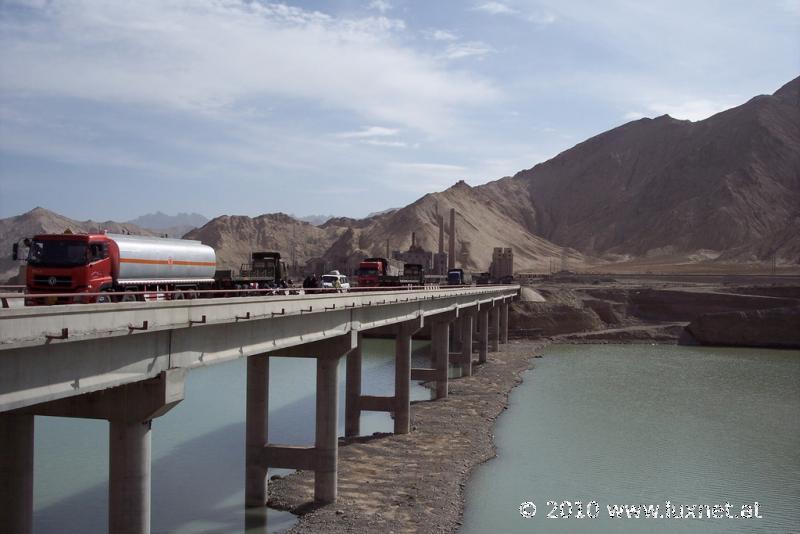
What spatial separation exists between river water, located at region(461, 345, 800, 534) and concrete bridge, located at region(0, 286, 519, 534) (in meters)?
6.24

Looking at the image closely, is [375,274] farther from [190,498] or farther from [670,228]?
[670,228]

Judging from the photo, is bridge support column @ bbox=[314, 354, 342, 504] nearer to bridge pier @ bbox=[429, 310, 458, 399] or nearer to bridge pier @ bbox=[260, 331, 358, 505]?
bridge pier @ bbox=[260, 331, 358, 505]

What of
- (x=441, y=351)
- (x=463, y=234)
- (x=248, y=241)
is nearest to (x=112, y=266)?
(x=441, y=351)

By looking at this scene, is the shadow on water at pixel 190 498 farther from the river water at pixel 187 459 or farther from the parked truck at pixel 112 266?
the parked truck at pixel 112 266

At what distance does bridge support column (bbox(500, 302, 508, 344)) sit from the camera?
76.5 metres

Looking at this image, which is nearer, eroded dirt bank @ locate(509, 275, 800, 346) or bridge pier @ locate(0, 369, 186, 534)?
bridge pier @ locate(0, 369, 186, 534)

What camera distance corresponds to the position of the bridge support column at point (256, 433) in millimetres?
22625

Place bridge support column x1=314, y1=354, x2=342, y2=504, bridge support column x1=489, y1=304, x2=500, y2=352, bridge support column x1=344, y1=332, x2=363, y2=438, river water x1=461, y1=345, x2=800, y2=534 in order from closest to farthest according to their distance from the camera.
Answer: bridge support column x1=314, y1=354, x2=342, y2=504, river water x1=461, y1=345, x2=800, y2=534, bridge support column x1=344, y1=332, x2=363, y2=438, bridge support column x1=489, y1=304, x2=500, y2=352

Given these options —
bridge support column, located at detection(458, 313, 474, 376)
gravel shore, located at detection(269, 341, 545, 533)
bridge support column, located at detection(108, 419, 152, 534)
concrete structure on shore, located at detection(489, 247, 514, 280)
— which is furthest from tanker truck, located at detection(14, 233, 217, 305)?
concrete structure on shore, located at detection(489, 247, 514, 280)

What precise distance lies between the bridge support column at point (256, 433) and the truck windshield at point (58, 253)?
5554 mm

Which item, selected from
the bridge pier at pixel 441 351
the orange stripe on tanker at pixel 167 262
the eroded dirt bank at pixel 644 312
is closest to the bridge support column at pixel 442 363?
the bridge pier at pixel 441 351

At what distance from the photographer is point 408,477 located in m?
25.7

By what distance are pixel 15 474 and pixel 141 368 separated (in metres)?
4.91

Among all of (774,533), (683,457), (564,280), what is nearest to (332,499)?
(774,533)
